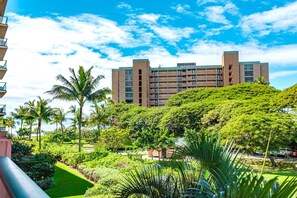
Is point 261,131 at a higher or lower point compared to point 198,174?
lower

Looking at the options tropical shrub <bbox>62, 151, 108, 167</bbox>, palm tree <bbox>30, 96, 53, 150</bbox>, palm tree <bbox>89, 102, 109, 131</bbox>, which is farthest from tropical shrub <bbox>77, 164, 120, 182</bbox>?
palm tree <bbox>89, 102, 109, 131</bbox>

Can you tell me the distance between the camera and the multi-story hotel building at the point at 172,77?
211 feet

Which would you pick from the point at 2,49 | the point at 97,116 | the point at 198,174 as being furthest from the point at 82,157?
the point at 198,174

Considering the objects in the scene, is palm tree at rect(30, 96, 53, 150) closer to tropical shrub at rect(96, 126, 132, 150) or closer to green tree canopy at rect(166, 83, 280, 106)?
tropical shrub at rect(96, 126, 132, 150)

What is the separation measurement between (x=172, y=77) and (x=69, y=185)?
53017 mm

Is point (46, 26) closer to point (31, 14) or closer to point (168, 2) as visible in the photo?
point (31, 14)

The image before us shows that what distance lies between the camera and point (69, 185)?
14.4 metres

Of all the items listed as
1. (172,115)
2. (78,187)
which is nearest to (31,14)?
(78,187)

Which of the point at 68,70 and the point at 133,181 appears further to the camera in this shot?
the point at 68,70

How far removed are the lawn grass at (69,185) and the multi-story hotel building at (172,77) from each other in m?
47.5

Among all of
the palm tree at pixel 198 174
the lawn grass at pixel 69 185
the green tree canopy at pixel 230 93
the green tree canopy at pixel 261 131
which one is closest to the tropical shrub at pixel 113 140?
the lawn grass at pixel 69 185

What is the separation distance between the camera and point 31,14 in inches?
525

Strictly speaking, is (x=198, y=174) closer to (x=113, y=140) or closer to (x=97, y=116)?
(x=113, y=140)

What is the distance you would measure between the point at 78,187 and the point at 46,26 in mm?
6792
